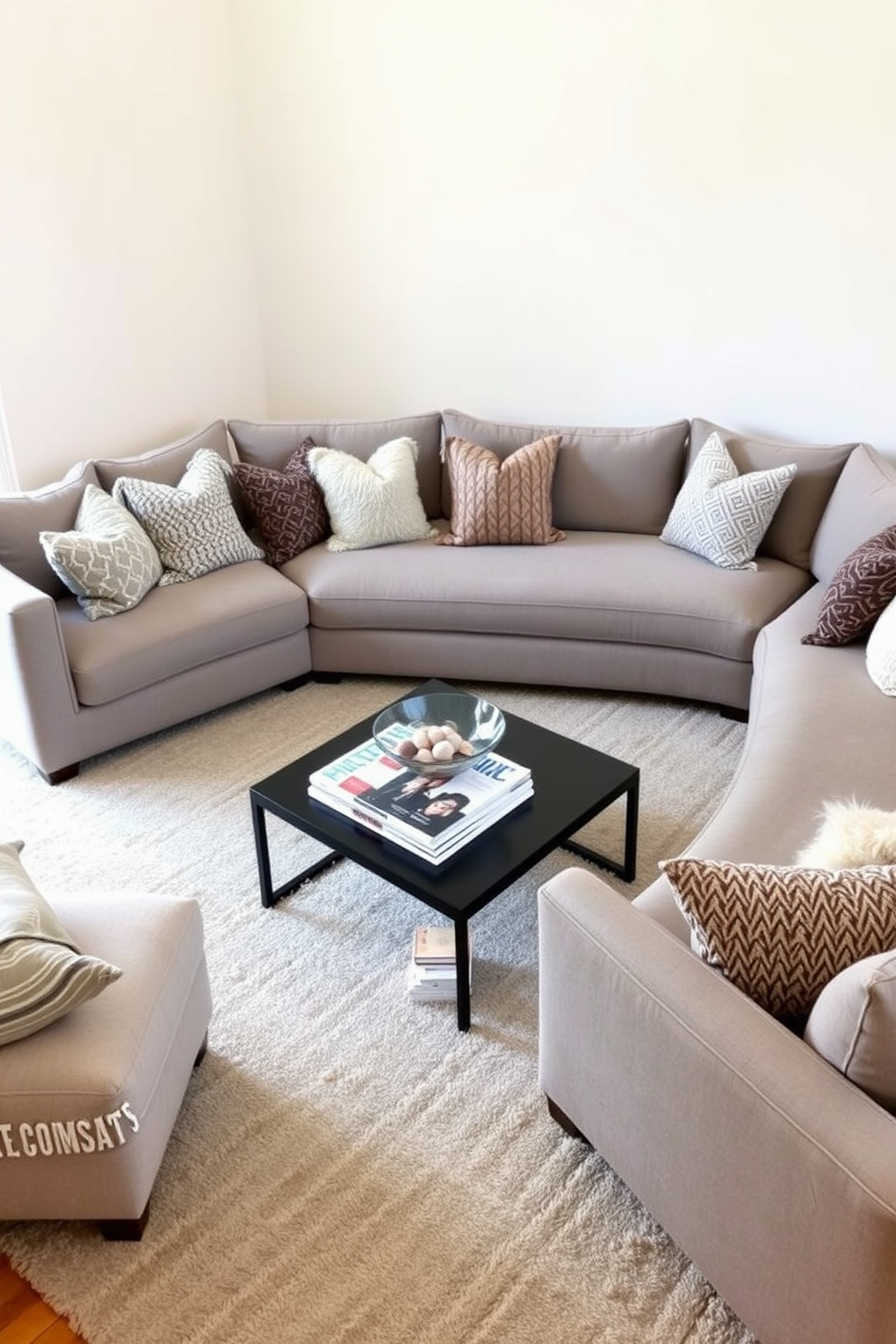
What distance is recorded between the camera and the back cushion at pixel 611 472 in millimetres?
3881

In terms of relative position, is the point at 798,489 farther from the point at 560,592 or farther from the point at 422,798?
the point at 422,798

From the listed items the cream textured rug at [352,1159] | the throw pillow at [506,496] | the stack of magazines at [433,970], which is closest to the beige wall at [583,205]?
the throw pillow at [506,496]

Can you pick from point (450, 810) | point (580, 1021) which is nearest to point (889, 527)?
point (450, 810)

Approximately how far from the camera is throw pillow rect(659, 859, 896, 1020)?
1542 mm

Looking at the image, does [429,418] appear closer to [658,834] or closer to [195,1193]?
[658,834]

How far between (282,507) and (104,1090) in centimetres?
255

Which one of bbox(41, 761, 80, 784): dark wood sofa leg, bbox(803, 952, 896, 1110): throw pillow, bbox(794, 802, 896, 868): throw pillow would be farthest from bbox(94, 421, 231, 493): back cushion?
bbox(803, 952, 896, 1110): throw pillow

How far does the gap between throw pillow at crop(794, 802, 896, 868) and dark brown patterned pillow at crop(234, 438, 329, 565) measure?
8.43 ft

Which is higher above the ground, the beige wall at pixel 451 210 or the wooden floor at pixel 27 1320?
the beige wall at pixel 451 210

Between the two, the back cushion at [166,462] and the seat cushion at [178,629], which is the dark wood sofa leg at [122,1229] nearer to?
the seat cushion at [178,629]

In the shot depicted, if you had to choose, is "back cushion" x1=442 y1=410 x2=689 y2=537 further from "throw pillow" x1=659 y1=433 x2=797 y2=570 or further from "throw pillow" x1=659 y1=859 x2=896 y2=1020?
"throw pillow" x1=659 y1=859 x2=896 y2=1020

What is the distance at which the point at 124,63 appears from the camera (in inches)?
158

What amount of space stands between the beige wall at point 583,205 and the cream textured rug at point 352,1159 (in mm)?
1782

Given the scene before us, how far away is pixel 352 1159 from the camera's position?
2.03 meters
